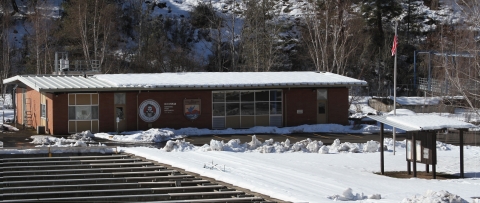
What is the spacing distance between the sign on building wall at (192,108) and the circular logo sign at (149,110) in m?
1.61

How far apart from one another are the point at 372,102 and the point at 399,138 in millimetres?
22540

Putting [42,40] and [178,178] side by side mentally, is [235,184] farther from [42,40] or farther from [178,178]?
[42,40]

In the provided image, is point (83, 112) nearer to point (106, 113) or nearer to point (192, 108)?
point (106, 113)

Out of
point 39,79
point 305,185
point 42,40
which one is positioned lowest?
point 305,185

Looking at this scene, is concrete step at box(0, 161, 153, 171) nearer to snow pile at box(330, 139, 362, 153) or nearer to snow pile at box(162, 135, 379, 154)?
snow pile at box(162, 135, 379, 154)

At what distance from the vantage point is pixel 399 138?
3919 cm

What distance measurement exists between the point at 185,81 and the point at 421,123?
2193 centimetres

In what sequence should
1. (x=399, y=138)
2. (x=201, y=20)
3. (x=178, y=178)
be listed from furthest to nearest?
1. (x=201, y=20)
2. (x=399, y=138)
3. (x=178, y=178)

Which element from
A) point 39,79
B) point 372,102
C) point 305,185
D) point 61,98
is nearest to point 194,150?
point 305,185

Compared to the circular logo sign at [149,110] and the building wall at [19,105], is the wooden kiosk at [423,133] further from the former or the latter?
the building wall at [19,105]

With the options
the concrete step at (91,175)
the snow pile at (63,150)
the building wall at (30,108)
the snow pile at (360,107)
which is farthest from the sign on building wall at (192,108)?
the concrete step at (91,175)

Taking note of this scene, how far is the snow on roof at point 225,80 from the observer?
140 ft

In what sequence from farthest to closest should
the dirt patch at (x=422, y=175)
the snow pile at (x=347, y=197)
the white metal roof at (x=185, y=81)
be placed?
the white metal roof at (x=185, y=81)
the dirt patch at (x=422, y=175)
the snow pile at (x=347, y=197)

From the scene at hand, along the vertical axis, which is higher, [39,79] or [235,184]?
[39,79]
